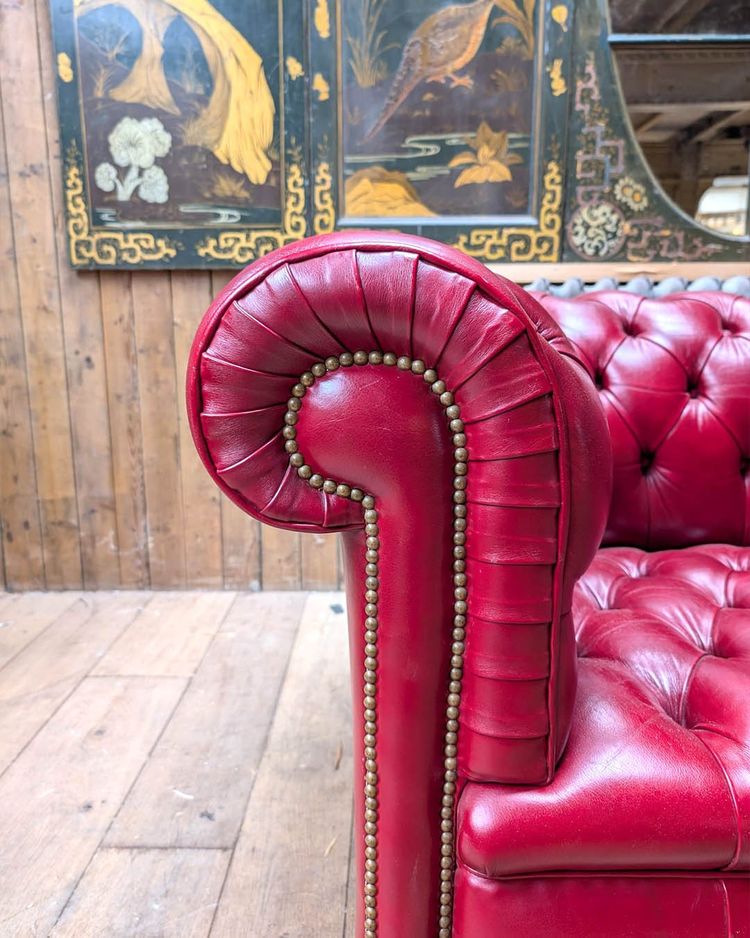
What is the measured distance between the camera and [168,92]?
1.78 meters

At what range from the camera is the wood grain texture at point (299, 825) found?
3.09ft

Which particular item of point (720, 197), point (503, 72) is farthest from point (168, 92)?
point (720, 197)

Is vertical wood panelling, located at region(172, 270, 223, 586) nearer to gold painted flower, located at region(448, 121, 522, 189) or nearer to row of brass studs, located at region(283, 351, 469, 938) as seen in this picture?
gold painted flower, located at region(448, 121, 522, 189)

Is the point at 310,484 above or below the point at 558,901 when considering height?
above

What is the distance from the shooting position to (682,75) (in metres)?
1.97

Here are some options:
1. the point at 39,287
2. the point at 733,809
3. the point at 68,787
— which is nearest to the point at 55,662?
the point at 68,787

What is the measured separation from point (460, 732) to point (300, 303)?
0.38 metres

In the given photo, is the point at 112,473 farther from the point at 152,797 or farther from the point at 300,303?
the point at 300,303

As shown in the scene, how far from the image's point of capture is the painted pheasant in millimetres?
1726

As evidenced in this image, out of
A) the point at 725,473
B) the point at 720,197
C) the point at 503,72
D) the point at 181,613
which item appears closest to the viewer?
the point at 725,473

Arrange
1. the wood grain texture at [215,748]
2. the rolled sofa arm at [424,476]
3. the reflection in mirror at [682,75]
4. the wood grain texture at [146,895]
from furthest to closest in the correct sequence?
the reflection in mirror at [682,75], the wood grain texture at [215,748], the wood grain texture at [146,895], the rolled sofa arm at [424,476]

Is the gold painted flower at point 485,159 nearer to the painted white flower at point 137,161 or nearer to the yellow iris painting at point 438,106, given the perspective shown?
the yellow iris painting at point 438,106

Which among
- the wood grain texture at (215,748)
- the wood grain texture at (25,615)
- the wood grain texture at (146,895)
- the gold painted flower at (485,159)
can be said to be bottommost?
the wood grain texture at (25,615)

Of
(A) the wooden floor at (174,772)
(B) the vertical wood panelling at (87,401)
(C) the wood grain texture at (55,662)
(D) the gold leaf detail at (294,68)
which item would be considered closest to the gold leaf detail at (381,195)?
(D) the gold leaf detail at (294,68)
